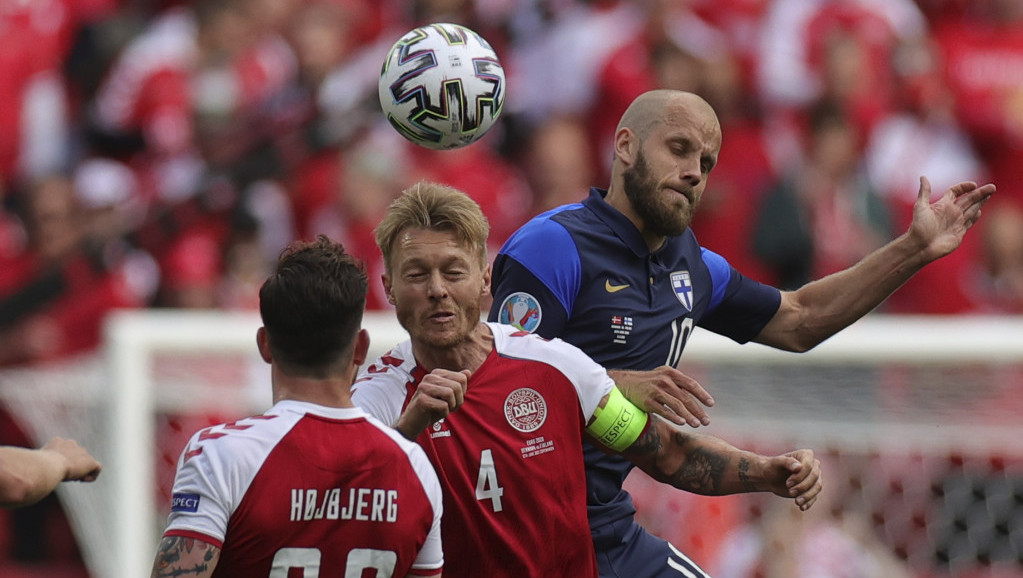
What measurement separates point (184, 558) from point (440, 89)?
2.21m

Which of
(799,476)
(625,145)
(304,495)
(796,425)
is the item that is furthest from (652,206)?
(796,425)

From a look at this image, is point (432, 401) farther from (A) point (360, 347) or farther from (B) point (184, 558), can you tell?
(B) point (184, 558)

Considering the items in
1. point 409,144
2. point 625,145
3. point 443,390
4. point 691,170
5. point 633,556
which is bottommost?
point 633,556

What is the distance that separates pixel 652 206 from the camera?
5188 millimetres

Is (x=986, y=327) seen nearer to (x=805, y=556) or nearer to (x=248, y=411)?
(x=805, y=556)

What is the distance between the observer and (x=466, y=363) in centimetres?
438

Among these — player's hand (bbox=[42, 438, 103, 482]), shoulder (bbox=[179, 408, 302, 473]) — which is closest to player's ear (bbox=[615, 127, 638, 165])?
→ shoulder (bbox=[179, 408, 302, 473])

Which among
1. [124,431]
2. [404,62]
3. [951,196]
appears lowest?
[124,431]

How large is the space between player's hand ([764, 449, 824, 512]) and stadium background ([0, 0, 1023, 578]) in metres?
5.43

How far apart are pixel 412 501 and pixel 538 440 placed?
671 mm

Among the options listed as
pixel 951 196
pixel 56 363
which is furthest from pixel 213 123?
pixel 951 196

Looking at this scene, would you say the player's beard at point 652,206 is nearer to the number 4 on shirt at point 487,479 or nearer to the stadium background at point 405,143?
the number 4 on shirt at point 487,479

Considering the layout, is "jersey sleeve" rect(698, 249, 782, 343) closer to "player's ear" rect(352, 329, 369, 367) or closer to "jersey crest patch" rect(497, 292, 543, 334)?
"jersey crest patch" rect(497, 292, 543, 334)

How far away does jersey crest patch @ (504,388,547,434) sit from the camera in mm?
4344
